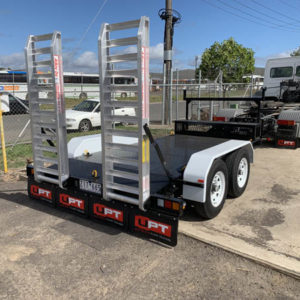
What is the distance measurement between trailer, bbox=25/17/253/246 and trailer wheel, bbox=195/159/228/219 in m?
0.01

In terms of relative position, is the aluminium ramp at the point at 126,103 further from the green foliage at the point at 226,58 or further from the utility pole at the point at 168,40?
the green foliage at the point at 226,58

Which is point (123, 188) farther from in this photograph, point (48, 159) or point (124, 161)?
point (48, 159)

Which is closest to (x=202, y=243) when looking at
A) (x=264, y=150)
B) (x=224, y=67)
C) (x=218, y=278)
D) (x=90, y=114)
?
(x=218, y=278)

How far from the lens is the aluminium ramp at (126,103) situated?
9.61 feet

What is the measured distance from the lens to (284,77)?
1125 cm

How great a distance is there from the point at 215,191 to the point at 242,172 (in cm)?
111

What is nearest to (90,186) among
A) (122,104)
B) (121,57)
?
(122,104)

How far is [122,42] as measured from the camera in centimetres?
304

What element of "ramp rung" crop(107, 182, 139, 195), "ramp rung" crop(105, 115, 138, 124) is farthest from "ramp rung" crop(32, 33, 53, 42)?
"ramp rung" crop(107, 182, 139, 195)

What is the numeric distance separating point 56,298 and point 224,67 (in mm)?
44668

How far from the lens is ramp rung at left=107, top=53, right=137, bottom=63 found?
298 centimetres

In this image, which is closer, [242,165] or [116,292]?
[116,292]

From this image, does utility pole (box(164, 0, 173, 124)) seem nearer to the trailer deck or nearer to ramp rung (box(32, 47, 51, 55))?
the trailer deck

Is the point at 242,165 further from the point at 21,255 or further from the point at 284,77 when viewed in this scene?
the point at 284,77
